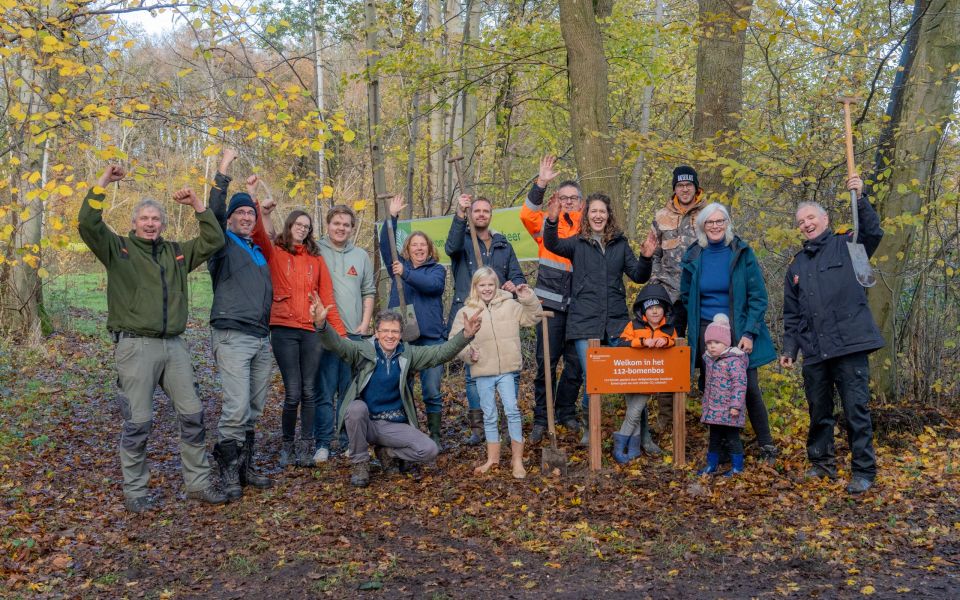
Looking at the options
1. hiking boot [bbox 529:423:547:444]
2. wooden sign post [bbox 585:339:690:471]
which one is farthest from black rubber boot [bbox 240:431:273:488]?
wooden sign post [bbox 585:339:690:471]

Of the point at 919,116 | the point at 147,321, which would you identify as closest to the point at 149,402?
the point at 147,321

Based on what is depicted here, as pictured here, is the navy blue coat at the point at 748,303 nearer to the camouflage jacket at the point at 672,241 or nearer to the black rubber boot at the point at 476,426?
the camouflage jacket at the point at 672,241

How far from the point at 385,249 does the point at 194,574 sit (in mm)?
3571

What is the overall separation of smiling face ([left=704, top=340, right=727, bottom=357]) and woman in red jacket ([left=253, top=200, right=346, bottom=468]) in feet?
10.3

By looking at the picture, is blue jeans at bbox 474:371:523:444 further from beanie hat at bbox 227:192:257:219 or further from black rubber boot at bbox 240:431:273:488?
beanie hat at bbox 227:192:257:219

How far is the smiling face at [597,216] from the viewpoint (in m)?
6.61

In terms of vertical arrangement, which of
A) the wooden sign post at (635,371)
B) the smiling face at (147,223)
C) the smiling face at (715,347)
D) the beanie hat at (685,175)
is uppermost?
the beanie hat at (685,175)

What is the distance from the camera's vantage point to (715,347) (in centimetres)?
601

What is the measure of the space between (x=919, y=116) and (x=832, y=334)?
2.79 m

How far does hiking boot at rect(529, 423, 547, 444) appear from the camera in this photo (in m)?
7.18

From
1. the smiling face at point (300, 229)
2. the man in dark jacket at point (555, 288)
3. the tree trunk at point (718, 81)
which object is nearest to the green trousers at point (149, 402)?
the smiling face at point (300, 229)

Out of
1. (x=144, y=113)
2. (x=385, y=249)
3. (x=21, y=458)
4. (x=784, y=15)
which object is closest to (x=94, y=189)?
(x=144, y=113)

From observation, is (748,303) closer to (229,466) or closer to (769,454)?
(769,454)

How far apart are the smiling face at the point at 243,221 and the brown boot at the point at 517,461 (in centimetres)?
275
